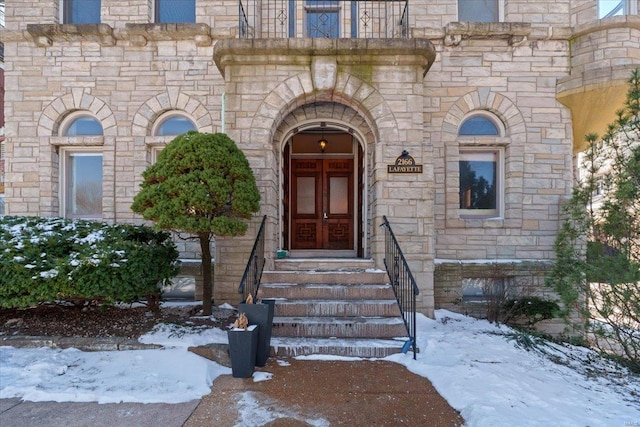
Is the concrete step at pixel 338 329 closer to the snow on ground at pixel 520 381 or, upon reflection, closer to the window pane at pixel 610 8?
the snow on ground at pixel 520 381

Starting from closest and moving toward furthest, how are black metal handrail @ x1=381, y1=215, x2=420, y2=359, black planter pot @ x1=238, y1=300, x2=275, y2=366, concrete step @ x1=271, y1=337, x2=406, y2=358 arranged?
black planter pot @ x1=238, y1=300, x2=275, y2=366, concrete step @ x1=271, y1=337, x2=406, y2=358, black metal handrail @ x1=381, y1=215, x2=420, y2=359

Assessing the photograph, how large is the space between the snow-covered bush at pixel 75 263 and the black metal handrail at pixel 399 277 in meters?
3.22

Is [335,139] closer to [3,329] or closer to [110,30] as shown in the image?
[110,30]

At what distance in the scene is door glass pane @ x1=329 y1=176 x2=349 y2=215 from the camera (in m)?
7.81

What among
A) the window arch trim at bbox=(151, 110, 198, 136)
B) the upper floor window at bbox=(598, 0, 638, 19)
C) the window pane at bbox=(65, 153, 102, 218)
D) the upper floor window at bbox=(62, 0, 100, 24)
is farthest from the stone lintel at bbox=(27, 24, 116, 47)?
the upper floor window at bbox=(598, 0, 638, 19)

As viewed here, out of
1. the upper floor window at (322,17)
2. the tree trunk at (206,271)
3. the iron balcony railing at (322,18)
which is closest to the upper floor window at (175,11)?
the iron balcony railing at (322,18)

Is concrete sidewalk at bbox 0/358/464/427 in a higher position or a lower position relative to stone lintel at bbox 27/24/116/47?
lower

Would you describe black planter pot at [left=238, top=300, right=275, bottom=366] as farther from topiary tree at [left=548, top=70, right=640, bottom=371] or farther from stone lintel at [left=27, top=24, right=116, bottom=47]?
stone lintel at [left=27, top=24, right=116, bottom=47]

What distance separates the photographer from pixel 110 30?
639cm

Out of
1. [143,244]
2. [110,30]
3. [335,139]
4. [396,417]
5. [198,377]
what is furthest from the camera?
[335,139]

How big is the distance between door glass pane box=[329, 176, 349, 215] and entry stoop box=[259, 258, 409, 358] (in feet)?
7.36

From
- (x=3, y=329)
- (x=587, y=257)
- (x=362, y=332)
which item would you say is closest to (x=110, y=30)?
(x=3, y=329)

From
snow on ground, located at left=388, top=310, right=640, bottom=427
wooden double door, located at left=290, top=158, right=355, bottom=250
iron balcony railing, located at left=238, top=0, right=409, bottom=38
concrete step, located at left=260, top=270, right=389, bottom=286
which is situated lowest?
snow on ground, located at left=388, top=310, right=640, bottom=427

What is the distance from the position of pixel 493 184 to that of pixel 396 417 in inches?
200
